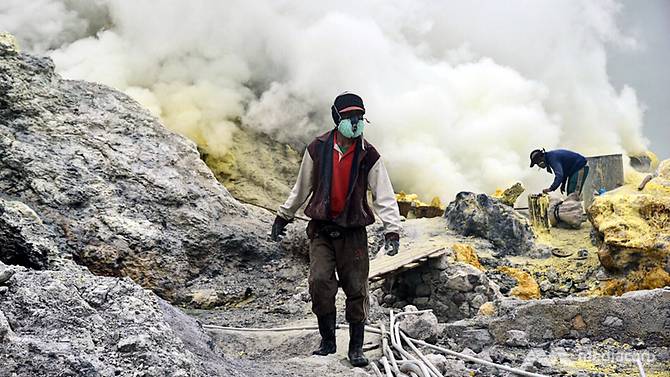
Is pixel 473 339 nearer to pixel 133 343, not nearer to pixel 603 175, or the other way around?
pixel 133 343

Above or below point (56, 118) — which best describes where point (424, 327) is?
below

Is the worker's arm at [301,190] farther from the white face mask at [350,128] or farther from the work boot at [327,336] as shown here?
the work boot at [327,336]

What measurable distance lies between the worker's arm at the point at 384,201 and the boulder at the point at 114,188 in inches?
84.3

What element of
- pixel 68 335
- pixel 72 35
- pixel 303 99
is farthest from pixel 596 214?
pixel 72 35

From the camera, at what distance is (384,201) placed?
308 centimetres

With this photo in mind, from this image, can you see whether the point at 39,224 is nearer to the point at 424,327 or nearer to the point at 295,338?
the point at 295,338

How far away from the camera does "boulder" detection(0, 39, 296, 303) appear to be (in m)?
4.31

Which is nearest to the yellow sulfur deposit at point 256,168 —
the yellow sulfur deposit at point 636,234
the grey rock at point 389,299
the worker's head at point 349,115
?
the grey rock at point 389,299

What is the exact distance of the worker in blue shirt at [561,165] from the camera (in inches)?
302

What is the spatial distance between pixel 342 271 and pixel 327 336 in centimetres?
38

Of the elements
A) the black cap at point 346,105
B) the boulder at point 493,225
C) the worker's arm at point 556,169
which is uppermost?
the worker's arm at point 556,169

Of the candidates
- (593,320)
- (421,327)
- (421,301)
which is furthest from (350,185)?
(421,301)

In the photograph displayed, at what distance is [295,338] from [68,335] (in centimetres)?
216

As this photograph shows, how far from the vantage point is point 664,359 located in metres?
3.05
